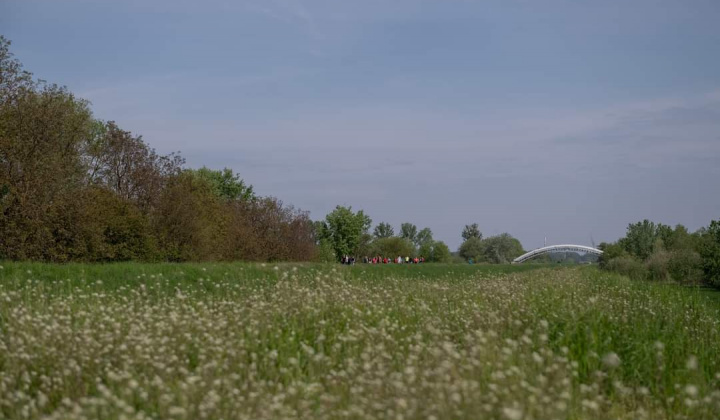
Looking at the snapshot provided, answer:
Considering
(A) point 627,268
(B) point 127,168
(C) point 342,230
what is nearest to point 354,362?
(B) point 127,168

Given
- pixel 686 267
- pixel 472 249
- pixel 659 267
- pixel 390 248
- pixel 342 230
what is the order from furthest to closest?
pixel 472 249 < pixel 390 248 < pixel 342 230 < pixel 659 267 < pixel 686 267

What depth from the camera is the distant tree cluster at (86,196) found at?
2914cm

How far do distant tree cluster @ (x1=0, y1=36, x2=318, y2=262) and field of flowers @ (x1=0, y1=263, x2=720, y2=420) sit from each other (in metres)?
16.7

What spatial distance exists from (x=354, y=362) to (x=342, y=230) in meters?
99.4

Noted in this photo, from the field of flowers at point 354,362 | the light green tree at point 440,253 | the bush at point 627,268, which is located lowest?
the field of flowers at point 354,362

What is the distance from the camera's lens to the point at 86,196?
108ft

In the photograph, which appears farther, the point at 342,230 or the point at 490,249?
the point at 490,249

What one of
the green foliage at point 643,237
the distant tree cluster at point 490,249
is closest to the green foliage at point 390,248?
the green foliage at point 643,237

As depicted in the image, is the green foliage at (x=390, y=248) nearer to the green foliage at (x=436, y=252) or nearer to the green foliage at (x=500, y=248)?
the green foliage at (x=436, y=252)

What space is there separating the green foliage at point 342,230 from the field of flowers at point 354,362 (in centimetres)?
9344

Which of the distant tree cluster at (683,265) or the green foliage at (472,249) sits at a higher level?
the green foliage at (472,249)

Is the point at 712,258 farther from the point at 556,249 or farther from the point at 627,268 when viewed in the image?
the point at 556,249

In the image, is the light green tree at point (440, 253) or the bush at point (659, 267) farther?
the light green tree at point (440, 253)

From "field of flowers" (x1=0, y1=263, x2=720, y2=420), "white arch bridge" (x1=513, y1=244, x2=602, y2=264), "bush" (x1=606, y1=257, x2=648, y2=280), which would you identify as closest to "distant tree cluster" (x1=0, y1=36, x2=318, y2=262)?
"field of flowers" (x1=0, y1=263, x2=720, y2=420)
